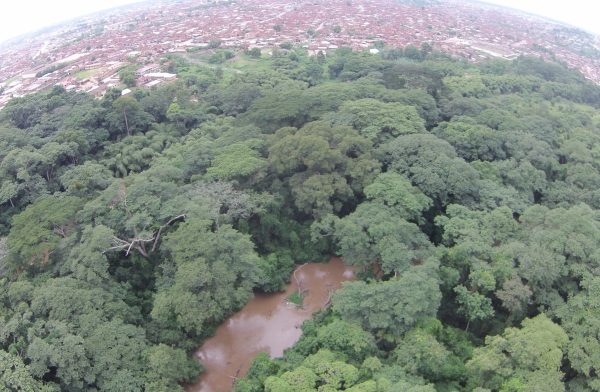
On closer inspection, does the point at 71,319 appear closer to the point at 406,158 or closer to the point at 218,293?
the point at 218,293

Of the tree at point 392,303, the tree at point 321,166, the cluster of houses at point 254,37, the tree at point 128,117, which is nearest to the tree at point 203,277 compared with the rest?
the tree at point 392,303

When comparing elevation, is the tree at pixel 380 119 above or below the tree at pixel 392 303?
above

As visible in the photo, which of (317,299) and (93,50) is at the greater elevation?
(93,50)

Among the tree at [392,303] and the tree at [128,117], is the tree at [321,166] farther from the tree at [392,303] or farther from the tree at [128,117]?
the tree at [128,117]

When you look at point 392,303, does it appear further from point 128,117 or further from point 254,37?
point 254,37

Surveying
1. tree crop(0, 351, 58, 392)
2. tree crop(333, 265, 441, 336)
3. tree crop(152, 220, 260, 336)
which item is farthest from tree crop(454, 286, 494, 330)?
tree crop(0, 351, 58, 392)

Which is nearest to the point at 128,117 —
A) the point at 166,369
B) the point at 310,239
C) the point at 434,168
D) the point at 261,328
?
the point at 310,239

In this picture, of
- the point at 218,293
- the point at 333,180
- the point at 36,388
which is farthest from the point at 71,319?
the point at 333,180
